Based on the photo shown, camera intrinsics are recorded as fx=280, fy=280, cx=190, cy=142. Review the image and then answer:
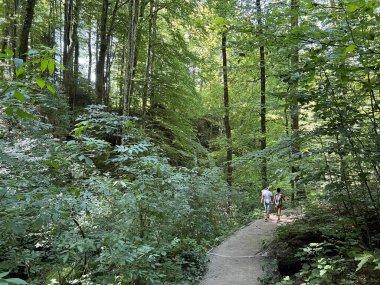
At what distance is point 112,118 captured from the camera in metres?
3.73

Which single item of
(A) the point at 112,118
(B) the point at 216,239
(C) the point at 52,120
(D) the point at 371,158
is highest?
(C) the point at 52,120

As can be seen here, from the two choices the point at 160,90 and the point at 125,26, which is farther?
the point at 125,26

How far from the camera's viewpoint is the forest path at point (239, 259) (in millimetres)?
6035

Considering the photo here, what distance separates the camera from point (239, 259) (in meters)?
7.18

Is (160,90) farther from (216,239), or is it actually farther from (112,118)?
(112,118)

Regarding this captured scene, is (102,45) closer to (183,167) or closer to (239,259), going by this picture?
(183,167)

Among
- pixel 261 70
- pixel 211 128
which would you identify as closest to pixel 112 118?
pixel 261 70

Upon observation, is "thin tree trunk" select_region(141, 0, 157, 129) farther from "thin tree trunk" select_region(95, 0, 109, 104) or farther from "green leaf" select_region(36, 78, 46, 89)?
"green leaf" select_region(36, 78, 46, 89)

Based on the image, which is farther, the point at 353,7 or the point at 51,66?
the point at 353,7

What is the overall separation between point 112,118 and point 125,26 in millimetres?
11633

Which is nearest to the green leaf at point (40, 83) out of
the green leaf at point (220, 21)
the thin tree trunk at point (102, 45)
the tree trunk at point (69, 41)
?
the green leaf at point (220, 21)

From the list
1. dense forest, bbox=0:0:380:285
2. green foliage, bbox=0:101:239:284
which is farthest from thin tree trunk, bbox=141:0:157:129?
green foliage, bbox=0:101:239:284

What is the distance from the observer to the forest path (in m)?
6.04

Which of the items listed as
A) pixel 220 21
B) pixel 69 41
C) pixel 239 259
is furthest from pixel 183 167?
pixel 69 41
